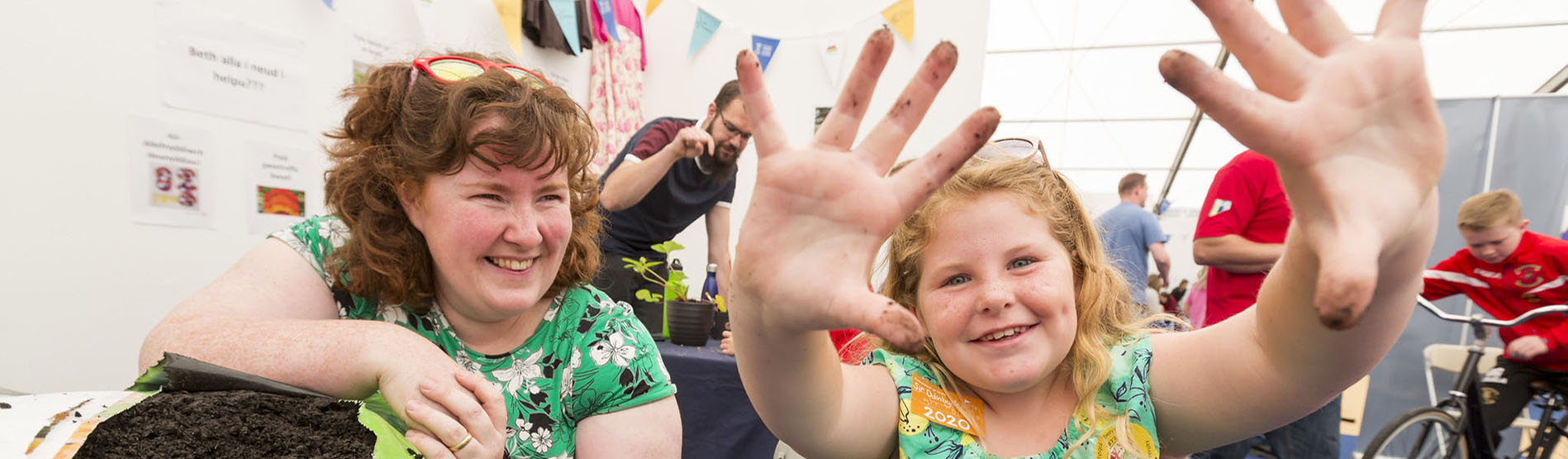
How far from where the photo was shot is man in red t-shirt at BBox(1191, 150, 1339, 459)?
2.27 metres

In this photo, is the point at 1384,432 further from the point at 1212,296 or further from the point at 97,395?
the point at 97,395

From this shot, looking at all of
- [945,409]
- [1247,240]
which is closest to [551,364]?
[945,409]

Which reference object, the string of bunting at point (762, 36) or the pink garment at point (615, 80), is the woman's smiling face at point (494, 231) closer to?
the string of bunting at point (762, 36)

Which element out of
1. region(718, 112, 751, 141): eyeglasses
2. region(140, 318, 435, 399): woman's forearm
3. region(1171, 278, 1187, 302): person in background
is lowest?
region(1171, 278, 1187, 302): person in background

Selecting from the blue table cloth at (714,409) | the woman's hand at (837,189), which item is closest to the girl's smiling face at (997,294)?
the woman's hand at (837,189)

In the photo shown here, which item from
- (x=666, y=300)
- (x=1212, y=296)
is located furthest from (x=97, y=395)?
(x=1212, y=296)

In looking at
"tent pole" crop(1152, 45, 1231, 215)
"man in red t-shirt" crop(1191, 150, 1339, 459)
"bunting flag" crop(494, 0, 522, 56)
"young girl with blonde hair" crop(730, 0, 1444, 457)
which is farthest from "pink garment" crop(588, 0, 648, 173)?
"tent pole" crop(1152, 45, 1231, 215)

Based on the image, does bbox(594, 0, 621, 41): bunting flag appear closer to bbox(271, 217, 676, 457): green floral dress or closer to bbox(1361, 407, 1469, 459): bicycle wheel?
bbox(271, 217, 676, 457): green floral dress

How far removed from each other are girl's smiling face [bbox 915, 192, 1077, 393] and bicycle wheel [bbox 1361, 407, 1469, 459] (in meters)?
3.24

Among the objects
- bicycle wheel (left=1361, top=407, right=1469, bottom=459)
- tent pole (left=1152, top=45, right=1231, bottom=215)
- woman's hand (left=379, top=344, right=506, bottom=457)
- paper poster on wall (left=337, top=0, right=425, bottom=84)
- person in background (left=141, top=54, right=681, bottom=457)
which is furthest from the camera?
tent pole (left=1152, top=45, right=1231, bottom=215)

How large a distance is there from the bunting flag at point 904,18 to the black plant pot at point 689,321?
2.39 metres

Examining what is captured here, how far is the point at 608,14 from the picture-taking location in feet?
13.2

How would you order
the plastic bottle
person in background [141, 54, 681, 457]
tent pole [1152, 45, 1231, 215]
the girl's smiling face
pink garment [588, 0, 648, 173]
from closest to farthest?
the girl's smiling face, person in background [141, 54, 681, 457], the plastic bottle, pink garment [588, 0, 648, 173], tent pole [1152, 45, 1231, 215]

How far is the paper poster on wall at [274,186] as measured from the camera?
2314 millimetres
